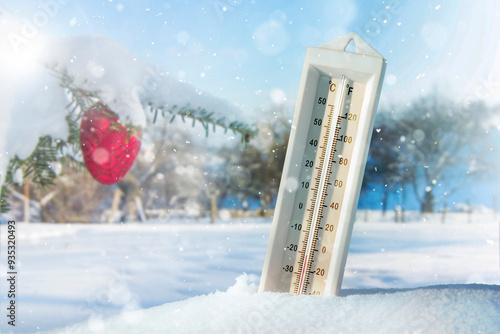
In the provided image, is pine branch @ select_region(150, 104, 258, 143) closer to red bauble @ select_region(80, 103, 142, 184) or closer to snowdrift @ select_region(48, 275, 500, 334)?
red bauble @ select_region(80, 103, 142, 184)

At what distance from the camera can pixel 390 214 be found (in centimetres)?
321

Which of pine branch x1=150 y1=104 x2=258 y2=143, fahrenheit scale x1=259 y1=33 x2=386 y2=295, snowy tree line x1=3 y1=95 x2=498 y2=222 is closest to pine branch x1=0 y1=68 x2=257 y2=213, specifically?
pine branch x1=150 y1=104 x2=258 y2=143

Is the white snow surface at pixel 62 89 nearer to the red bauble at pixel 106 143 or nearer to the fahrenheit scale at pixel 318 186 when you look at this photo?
the red bauble at pixel 106 143

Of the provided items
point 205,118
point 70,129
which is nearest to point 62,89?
point 70,129

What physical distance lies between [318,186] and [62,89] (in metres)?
0.87

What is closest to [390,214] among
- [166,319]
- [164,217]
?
[164,217]

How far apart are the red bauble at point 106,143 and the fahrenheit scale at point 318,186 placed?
1.92 feet

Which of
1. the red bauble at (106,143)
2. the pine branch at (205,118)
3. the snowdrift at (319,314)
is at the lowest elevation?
the snowdrift at (319,314)

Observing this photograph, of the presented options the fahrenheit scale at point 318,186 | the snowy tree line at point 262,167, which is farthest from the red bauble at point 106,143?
the snowy tree line at point 262,167

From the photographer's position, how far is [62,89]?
137cm

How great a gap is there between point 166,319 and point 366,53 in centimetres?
79

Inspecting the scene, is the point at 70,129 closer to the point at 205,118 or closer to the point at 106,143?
the point at 106,143

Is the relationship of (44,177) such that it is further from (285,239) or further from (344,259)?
(344,259)

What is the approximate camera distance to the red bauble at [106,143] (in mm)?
1355
